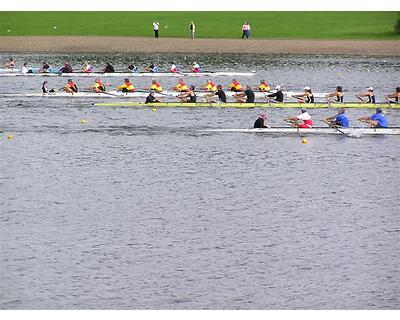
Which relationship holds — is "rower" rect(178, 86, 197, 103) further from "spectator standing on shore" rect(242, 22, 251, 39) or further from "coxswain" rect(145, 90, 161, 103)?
"spectator standing on shore" rect(242, 22, 251, 39)

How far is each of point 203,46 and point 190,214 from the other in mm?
46210

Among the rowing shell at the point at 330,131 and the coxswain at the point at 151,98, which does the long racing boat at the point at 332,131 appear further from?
the coxswain at the point at 151,98

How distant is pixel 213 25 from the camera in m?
89.2

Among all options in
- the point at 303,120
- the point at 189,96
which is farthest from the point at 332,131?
the point at 189,96

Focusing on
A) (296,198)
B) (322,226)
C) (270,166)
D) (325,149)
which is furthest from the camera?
(325,149)

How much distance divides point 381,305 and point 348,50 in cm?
5401

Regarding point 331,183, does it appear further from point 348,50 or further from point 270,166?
point 348,50

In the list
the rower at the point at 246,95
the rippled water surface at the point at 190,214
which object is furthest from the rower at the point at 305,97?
the rower at the point at 246,95

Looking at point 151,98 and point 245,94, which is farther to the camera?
point 151,98

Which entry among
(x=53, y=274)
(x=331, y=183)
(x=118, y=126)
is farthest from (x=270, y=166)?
(x=53, y=274)

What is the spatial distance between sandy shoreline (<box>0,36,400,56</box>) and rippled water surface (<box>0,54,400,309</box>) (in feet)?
84.2

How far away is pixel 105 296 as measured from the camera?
2441 cm

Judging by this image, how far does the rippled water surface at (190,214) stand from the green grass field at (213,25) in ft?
107

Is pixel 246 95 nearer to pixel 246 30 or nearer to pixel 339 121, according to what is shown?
pixel 339 121
